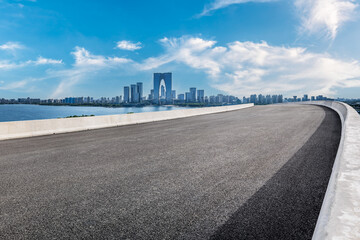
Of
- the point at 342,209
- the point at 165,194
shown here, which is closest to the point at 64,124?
the point at 165,194

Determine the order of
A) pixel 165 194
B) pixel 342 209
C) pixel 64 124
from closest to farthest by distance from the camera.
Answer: pixel 342 209 < pixel 165 194 < pixel 64 124

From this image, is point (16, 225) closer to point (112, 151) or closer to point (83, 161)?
point (83, 161)

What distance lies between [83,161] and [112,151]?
126 cm

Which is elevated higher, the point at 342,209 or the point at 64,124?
the point at 342,209

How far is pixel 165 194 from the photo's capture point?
3.83m

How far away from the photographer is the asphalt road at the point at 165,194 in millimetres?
2822

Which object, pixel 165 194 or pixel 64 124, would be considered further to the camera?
pixel 64 124

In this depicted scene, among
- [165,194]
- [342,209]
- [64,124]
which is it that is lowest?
[165,194]

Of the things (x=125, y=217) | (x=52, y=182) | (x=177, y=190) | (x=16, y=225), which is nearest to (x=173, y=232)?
(x=125, y=217)

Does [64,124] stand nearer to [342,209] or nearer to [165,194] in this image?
[165,194]

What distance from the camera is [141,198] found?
3691 millimetres

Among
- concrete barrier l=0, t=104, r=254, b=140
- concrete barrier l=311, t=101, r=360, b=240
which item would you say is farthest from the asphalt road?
concrete barrier l=0, t=104, r=254, b=140

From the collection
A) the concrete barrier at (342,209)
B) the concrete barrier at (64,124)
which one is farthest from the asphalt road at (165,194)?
the concrete barrier at (64,124)

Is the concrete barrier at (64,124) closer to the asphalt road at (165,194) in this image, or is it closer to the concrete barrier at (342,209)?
the asphalt road at (165,194)
